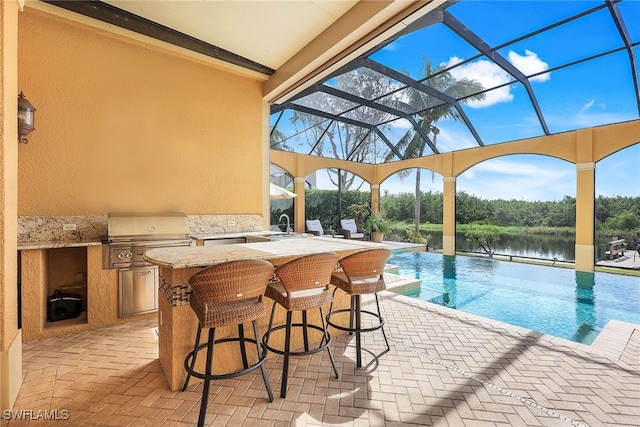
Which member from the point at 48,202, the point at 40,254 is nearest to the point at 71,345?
the point at 40,254

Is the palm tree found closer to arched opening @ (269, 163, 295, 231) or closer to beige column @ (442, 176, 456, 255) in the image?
beige column @ (442, 176, 456, 255)

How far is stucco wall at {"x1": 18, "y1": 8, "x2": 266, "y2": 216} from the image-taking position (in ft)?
11.2

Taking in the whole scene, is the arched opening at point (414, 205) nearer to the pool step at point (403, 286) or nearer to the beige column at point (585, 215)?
the beige column at point (585, 215)

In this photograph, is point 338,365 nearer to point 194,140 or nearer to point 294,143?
point 194,140

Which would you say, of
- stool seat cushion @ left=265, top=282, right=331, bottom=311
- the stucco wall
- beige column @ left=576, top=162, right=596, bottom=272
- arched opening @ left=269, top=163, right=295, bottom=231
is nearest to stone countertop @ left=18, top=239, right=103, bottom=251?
the stucco wall

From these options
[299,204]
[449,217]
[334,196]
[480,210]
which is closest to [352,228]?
[334,196]

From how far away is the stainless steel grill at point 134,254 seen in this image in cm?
344

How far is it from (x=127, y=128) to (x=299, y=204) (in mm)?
7167

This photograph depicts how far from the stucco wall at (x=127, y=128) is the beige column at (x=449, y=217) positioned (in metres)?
7.77

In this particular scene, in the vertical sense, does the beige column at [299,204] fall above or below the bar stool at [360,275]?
above

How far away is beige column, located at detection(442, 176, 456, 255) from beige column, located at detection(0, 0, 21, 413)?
419 inches

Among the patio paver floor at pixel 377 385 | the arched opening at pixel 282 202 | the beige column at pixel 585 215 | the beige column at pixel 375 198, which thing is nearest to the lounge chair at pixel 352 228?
the beige column at pixel 375 198

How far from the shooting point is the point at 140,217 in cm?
386

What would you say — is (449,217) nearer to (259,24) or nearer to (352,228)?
(352,228)
